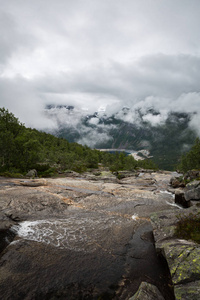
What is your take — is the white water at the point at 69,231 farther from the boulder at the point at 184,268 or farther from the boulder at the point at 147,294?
the boulder at the point at 184,268

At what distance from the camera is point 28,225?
14.4m

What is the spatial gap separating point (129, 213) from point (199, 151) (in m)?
92.2

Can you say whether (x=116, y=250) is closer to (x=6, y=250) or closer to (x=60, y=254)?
(x=60, y=254)

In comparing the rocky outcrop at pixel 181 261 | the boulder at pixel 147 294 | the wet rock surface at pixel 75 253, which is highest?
the rocky outcrop at pixel 181 261

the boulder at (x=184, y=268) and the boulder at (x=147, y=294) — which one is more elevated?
the boulder at (x=184, y=268)

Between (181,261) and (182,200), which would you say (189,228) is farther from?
(182,200)

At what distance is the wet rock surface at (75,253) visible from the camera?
8383 mm

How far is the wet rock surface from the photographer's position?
838 cm

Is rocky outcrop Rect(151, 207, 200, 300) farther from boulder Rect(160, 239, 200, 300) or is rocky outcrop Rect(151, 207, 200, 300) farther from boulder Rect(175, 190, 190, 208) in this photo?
boulder Rect(175, 190, 190, 208)

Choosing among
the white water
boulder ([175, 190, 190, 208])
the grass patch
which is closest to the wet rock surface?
the white water

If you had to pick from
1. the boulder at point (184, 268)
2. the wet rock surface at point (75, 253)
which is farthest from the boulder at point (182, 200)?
the boulder at point (184, 268)

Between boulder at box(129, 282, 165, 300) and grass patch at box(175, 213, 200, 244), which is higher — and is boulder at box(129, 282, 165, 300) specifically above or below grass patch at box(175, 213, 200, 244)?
below

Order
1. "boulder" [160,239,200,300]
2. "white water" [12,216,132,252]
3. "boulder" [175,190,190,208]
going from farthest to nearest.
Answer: "boulder" [175,190,190,208]
"white water" [12,216,132,252]
"boulder" [160,239,200,300]

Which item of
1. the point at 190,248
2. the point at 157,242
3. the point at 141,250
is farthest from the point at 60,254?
the point at 190,248
